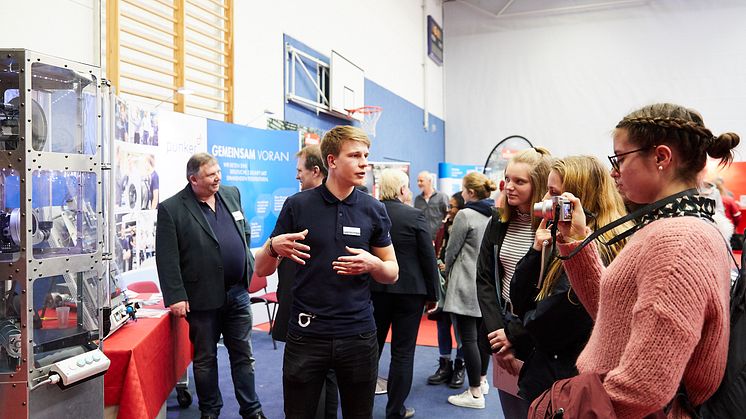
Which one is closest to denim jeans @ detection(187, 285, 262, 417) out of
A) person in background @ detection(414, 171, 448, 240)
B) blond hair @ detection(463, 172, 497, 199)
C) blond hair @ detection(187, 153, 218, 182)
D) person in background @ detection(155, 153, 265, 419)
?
person in background @ detection(155, 153, 265, 419)

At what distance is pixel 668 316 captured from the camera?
0.91m

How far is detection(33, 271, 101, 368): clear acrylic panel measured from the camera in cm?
178

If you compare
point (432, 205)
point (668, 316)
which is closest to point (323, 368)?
point (668, 316)

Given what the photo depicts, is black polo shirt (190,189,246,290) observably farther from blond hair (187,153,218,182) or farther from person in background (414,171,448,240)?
person in background (414,171,448,240)

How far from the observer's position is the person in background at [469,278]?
3500 millimetres

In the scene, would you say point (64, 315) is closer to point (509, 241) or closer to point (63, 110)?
point (63, 110)

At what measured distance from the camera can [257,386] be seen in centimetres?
382

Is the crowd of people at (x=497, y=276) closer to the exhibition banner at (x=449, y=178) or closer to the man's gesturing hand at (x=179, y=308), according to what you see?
the man's gesturing hand at (x=179, y=308)

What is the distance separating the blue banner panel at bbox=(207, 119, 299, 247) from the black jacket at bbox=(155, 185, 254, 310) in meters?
1.90

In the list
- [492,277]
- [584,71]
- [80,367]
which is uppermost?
[584,71]

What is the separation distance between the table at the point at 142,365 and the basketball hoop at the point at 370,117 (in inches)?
215

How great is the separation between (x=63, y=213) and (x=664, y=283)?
1.87 metres

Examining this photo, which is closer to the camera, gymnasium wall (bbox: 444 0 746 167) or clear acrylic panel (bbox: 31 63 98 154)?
clear acrylic panel (bbox: 31 63 98 154)

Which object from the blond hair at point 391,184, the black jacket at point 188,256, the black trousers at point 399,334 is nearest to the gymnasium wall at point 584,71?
the blond hair at point 391,184
